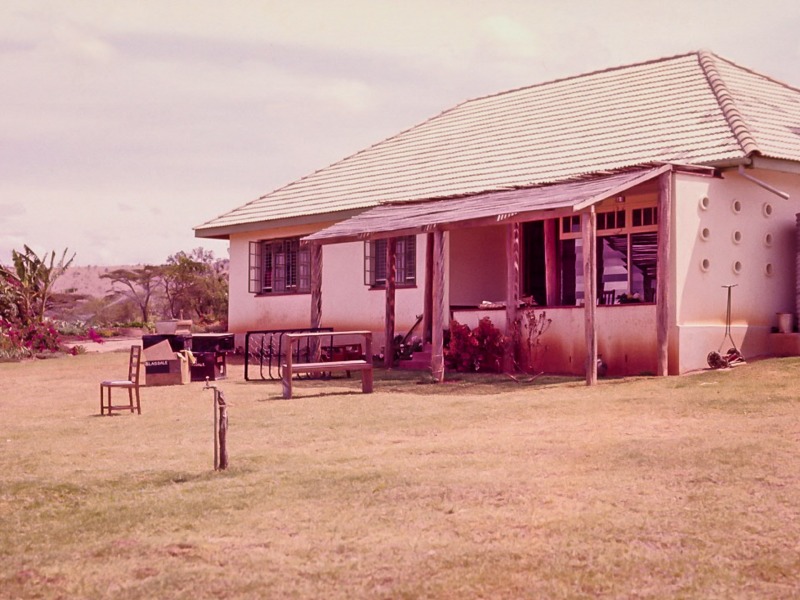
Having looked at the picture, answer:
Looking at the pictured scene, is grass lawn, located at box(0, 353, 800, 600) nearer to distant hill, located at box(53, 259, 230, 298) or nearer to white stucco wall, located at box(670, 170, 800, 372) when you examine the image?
white stucco wall, located at box(670, 170, 800, 372)

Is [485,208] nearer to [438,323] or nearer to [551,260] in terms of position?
[438,323]

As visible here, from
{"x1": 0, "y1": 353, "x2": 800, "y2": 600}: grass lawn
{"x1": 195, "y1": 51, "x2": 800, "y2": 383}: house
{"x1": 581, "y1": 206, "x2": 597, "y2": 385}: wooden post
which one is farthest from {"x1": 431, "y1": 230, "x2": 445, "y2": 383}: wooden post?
{"x1": 0, "y1": 353, "x2": 800, "y2": 600}: grass lawn

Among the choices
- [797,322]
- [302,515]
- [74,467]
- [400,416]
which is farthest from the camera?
[797,322]

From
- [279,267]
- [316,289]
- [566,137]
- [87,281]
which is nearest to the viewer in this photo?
[316,289]

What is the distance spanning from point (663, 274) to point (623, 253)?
10.9ft

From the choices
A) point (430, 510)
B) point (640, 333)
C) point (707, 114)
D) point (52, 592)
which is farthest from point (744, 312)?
point (52, 592)

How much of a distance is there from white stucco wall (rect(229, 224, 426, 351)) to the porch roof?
155 centimetres

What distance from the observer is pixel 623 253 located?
19.0 metres

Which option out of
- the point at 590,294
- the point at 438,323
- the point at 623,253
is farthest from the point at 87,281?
the point at 590,294

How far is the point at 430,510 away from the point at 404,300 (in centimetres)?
1540

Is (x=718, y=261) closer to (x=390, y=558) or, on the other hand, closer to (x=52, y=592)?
(x=390, y=558)

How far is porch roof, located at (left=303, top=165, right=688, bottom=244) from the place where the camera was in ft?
51.1

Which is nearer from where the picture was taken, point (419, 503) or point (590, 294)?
point (419, 503)

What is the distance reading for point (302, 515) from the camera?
22.9 feet
